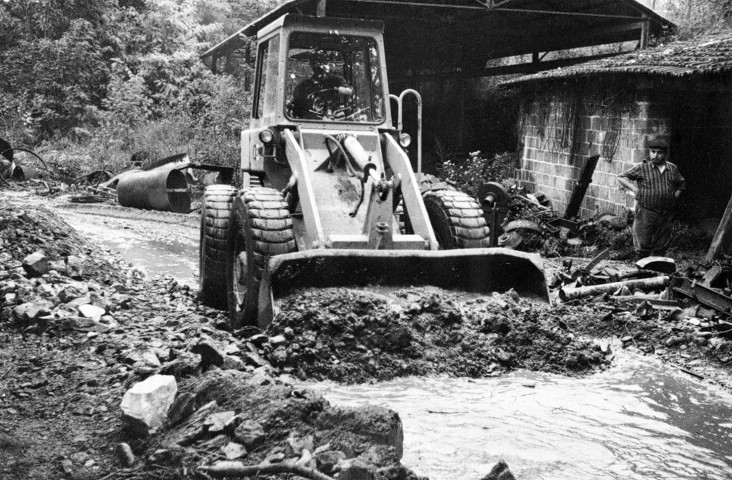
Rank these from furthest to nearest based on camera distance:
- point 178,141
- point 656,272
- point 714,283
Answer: point 178,141 → point 656,272 → point 714,283

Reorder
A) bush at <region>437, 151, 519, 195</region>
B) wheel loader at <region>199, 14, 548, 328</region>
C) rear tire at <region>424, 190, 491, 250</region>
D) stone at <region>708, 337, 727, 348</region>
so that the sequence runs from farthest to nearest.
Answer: bush at <region>437, 151, 519, 195</region> < rear tire at <region>424, 190, 491, 250</region> < stone at <region>708, 337, 727, 348</region> < wheel loader at <region>199, 14, 548, 328</region>

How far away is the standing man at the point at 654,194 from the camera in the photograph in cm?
1076

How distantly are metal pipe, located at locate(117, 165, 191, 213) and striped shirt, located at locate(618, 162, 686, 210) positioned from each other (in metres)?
8.52

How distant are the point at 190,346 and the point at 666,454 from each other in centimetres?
295

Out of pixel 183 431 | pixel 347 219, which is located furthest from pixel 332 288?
pixel 183 431

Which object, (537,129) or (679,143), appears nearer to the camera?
(679,143)

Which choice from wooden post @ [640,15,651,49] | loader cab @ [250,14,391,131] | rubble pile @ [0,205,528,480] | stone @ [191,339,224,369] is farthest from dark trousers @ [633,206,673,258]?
stone @ [191,339,224,369]

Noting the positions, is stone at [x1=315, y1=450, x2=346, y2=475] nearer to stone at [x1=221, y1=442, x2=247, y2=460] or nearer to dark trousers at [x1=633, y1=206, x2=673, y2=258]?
stone at [x1=221, y1=442, x2=247, y2=460]

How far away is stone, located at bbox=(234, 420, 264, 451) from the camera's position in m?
3.64

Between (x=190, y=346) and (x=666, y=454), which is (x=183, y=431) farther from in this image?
(x=666, y=454)

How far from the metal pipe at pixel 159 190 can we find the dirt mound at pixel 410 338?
9924mm

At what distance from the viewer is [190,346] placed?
16.6ft

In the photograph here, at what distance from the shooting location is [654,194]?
10773 mm

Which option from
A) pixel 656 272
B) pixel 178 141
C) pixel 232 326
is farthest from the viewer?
pixel 178 141
